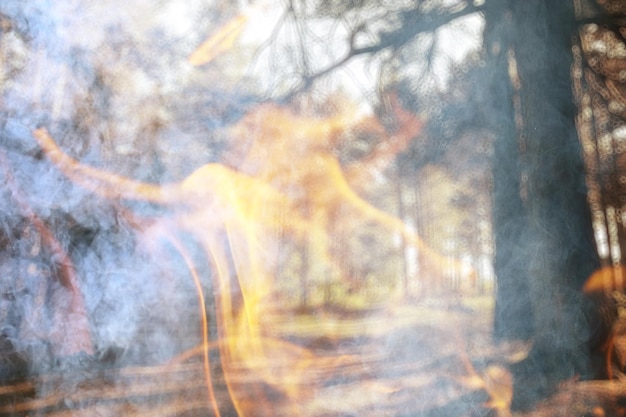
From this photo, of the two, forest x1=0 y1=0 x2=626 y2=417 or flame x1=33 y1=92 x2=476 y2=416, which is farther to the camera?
flame x1=33 y1=92 x2=476 y2=416

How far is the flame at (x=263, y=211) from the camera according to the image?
2785 mm

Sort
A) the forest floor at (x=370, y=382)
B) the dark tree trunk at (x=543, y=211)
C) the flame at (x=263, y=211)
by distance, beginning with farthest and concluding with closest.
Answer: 1. the flame at (x=263, y=211)
2. the dark tree trunk at (x=543, y=211)
3. the forest floor at (x=370, y=382)

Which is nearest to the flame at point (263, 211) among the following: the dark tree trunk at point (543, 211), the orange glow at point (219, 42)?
the orange glow at point (219, 42)

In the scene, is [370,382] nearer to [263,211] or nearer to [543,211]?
[263,211]

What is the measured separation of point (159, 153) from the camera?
307cm

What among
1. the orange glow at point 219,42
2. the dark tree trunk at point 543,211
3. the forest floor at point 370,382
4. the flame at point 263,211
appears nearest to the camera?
the forest floor at point 370,382

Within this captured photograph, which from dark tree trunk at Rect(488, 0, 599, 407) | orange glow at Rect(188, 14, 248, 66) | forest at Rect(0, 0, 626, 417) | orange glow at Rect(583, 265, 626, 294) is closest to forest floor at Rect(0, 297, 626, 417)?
forest at Rect(0, 0, 626, 417)

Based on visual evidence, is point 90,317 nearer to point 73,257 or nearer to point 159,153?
point 73,257

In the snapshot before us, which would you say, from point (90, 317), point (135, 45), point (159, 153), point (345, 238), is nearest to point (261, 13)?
point (135, 45)

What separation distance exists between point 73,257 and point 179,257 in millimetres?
623

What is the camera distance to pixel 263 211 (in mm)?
3320

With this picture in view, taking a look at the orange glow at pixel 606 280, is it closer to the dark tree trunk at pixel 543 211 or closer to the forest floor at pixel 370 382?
the dark tree trunk at pixel 543 211

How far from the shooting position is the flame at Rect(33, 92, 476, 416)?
279cm

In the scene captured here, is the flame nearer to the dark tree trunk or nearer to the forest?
the forest
